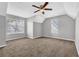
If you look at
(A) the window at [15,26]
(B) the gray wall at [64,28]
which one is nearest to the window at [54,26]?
(B) the gray wall at [64,28]

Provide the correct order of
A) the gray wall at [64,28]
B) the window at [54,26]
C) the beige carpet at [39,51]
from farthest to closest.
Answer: the window at [54,26] → the gray wall at [64,28] → the beige carpet at [39,51]

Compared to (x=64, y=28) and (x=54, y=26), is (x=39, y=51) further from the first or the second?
(x=54, y=26)

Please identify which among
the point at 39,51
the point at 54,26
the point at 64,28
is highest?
the point at 54,26

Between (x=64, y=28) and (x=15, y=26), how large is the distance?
11.7ft

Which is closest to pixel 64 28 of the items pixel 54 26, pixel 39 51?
pixel 54 26

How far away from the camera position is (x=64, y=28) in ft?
18.3

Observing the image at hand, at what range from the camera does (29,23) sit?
18.3 ft

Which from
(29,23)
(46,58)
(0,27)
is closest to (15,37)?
(29,23)

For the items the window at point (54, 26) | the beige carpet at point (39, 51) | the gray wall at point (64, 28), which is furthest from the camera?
the window at point (54, 26)

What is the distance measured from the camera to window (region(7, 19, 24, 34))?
5.17m

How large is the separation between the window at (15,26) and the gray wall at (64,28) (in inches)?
80.8

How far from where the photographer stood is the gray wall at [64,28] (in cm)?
516

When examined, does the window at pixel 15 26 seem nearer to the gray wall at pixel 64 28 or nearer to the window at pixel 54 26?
the gray wall at pixel 64 28

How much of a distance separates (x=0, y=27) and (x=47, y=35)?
4.02 metres
